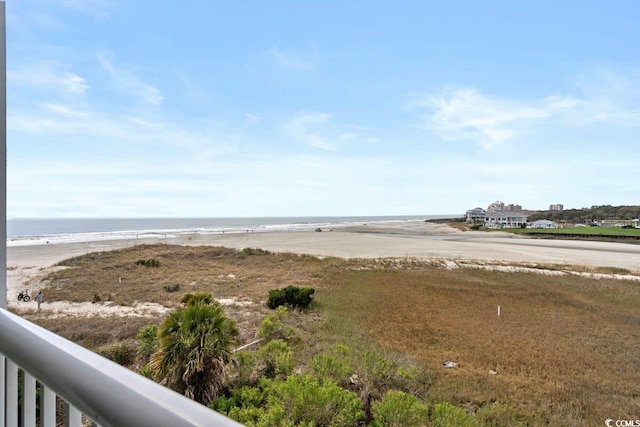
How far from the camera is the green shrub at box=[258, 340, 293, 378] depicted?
10.2 feet

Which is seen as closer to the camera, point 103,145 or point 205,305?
point 205,305

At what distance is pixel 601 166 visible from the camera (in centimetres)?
466

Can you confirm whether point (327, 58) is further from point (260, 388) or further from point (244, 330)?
point (260, 388)

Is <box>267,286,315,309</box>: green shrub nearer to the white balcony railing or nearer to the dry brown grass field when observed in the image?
the dry brown grass field

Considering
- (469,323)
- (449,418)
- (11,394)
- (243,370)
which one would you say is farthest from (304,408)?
(469,323)

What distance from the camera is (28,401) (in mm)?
579

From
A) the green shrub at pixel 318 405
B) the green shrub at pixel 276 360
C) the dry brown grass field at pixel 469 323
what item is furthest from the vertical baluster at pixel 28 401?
the dry brown grass field at pixel 469 323

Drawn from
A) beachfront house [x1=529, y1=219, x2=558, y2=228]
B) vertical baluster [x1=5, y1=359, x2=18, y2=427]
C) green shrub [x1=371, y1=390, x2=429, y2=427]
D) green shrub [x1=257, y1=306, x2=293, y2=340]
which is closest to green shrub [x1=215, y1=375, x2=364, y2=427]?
green shrub [x1=371, y1=390, x2=429, y2=427]

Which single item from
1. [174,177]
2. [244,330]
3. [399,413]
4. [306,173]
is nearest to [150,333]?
[244,330]

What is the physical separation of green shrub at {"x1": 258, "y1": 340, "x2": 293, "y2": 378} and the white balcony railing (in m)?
2.74

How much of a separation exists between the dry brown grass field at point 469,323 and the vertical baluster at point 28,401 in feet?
9.15

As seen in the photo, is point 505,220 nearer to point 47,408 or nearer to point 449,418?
point 449,418

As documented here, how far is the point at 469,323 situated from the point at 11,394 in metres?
5.28

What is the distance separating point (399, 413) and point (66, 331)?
3.96 m
